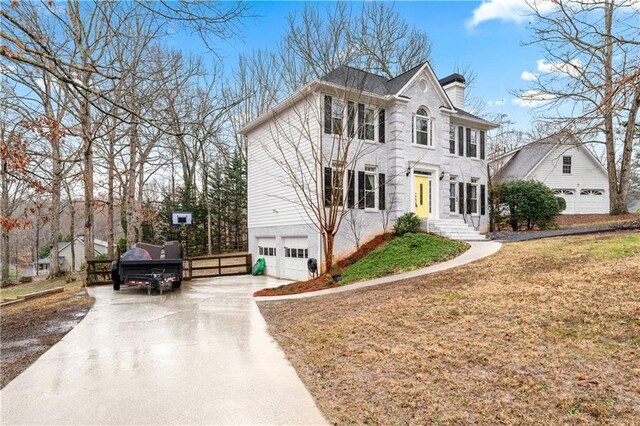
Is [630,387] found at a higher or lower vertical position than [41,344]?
higher

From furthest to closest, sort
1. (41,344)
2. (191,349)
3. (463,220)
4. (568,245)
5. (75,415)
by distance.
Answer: (463,220)
(568,245)
(41,344)
(191,349)
(75,415)

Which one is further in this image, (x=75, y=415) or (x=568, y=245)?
(x=568, y=245)

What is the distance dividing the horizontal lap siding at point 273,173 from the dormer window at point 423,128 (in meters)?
4.43

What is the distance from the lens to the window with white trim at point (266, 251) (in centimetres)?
1573

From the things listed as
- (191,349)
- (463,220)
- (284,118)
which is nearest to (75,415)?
(191,349)

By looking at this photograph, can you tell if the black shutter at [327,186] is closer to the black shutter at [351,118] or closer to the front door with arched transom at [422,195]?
the black shutter at [351,118]

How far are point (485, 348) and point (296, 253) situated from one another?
1041 cm

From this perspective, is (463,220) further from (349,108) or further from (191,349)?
(191,349)

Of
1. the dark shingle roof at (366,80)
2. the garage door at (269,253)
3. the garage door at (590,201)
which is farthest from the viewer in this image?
the garage door at (590,201)

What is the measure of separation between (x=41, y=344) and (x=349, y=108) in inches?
420

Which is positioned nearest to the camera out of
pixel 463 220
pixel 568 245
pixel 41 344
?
pixel 41 344

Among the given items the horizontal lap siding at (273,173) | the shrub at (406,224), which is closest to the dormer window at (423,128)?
the shrub at (406,224)

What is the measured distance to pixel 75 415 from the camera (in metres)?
3.28

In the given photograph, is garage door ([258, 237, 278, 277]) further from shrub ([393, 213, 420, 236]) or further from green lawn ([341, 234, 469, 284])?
shrub ([393, 213, 420, 236])
